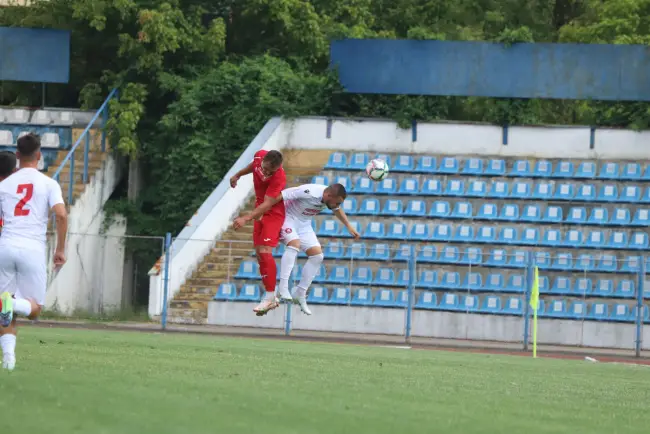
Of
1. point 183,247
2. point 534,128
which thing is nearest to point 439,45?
point 534,128

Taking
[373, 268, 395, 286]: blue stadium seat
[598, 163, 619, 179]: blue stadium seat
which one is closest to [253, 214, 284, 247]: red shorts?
[373, 268, 395, 286]: blue stadium seat

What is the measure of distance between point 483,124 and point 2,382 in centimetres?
2616

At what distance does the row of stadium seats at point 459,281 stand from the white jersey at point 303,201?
12613mm

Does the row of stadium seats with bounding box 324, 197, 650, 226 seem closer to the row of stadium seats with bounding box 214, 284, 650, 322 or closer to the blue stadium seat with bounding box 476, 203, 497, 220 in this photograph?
the blue stadium seat with bounding box 476, 203, 497, 220

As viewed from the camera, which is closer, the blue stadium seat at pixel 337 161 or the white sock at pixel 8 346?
the white sock at pixel 8 346

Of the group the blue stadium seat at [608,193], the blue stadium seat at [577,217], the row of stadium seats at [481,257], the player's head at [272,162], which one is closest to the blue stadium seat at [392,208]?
the row of stadium seats at [481,257]

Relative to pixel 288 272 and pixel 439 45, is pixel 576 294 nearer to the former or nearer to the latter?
pixel 439 45

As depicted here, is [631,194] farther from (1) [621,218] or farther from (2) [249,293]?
(2) [249,293]

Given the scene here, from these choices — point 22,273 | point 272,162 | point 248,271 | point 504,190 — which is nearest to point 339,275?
point 248,271

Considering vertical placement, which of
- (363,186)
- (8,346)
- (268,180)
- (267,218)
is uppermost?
(363,186)

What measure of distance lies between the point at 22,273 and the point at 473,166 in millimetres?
23174

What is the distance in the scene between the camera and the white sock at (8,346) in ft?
34.7

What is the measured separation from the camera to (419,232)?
31.5 metres

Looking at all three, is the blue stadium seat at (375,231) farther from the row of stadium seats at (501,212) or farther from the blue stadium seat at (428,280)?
the blue stadium seat at (428,280)
